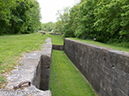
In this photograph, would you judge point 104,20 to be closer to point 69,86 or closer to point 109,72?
point 109,72

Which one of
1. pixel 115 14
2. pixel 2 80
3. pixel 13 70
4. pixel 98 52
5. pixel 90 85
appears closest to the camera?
pixel 2 80

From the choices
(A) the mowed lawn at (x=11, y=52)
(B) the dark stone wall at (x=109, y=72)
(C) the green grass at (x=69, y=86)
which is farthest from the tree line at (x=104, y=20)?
(A) the mowed lawn at (x=11, y=52)

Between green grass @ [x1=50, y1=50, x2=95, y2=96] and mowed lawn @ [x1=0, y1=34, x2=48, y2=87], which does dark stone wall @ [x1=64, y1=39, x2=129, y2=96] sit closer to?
green grass @ [x1=50, y1=50, x2=95, y2=96]

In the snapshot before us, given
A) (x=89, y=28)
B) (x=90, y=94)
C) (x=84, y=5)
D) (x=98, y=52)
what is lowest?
(x=90, y=94)

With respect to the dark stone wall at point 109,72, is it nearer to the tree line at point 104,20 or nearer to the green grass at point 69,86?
the green grass at point 69,86

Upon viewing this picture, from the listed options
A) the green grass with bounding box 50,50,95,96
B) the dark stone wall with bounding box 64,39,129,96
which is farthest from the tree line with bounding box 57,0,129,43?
the green grass with bounding box 50,50,95,96

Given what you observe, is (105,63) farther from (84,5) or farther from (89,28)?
(84,5)

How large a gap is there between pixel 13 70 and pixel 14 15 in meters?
14.1

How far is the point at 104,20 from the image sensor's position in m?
7.76

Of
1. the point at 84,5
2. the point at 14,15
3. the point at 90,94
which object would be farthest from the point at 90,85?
the point at 14,15

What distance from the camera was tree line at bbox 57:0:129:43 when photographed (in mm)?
6674

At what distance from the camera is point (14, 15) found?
1435cm

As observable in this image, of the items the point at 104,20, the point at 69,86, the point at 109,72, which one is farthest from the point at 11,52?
the point at 104,20

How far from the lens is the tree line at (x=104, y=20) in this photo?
6.67 meters
